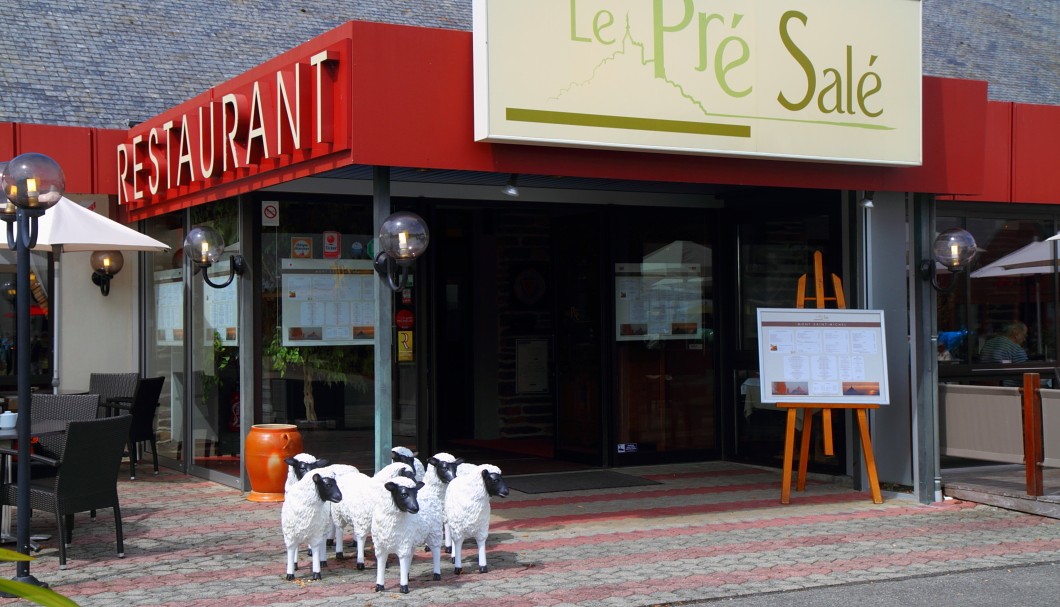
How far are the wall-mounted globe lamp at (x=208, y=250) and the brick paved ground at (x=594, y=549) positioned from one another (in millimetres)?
1757

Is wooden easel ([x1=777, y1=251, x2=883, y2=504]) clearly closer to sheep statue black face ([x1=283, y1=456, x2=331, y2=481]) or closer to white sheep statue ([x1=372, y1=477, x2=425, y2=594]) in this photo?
white sheep statue ([x1=372, y1=477, x2=425, y2=594])

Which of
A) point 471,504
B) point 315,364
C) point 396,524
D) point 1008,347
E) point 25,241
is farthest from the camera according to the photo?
point 1008,347

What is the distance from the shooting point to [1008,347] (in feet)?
34.0

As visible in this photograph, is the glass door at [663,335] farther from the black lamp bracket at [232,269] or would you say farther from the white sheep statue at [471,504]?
the white sheep statue at [471,504]

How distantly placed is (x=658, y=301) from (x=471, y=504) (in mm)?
4902

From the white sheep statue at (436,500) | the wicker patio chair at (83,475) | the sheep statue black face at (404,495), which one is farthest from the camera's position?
the wicker patio chair at (83,475)

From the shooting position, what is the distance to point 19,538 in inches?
230

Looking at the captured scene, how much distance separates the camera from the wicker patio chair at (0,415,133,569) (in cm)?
638

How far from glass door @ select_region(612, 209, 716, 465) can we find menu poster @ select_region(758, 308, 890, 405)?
6.58 feet

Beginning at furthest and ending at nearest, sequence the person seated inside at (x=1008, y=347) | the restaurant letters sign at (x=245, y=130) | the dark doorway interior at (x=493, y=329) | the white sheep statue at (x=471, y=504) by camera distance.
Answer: the dark doorway interior at (x=493, y=329) < the person seated inside at (x=1008, y=347) < the restaurant letters sign at (x=245, y=130) < the white sheep statue at (x=471, y=504)

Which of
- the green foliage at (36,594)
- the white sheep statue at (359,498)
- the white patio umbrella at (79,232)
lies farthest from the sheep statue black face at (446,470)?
the green foliage at (36,594)

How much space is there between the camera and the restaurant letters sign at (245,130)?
22.1 ft

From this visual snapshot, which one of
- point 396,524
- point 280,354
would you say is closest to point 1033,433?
point 396,524

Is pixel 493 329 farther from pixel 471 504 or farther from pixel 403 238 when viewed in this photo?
pixel 471 504
